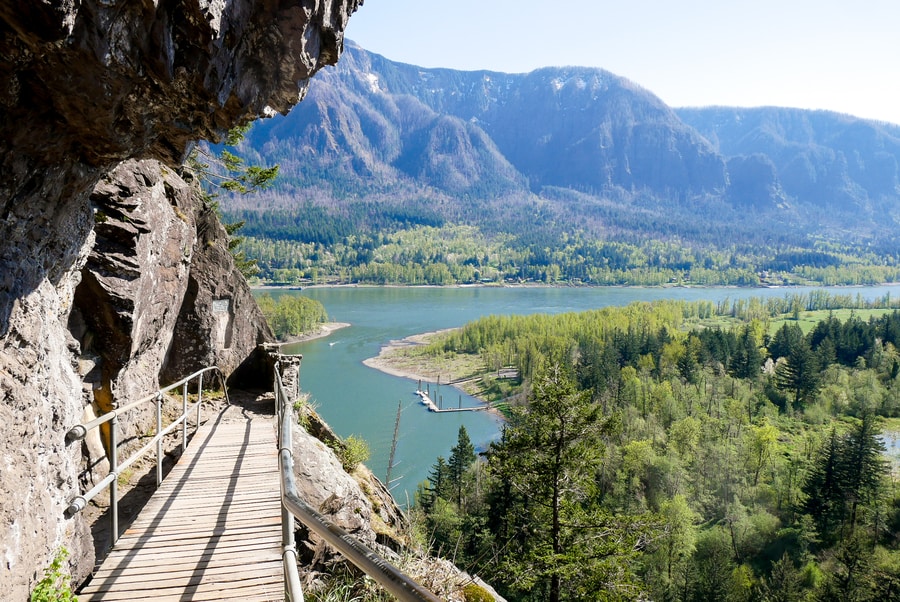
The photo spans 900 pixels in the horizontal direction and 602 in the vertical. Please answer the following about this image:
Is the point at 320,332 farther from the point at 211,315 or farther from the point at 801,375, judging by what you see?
the point at 211,315

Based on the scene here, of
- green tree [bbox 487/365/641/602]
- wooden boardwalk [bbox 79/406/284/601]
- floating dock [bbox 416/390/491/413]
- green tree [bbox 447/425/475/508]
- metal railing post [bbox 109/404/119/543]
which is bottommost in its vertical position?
floating dock [bbox 416/390/491/413]

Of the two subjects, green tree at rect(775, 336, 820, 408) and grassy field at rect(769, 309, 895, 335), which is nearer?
green tree at rect(775, 336, 820, 408)

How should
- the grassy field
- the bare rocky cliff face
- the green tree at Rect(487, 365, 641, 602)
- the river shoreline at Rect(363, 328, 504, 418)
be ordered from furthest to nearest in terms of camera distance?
1. the grassy field
2. the river shoreline at Rect(363, 328, 504, 418)
3. the green tree at Rect(487, 365, 641, 602)
4. the bare rocky cliff face

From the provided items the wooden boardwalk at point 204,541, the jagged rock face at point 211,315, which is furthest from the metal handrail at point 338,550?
the jagged rock face at point 211,315

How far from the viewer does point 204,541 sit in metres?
5.95

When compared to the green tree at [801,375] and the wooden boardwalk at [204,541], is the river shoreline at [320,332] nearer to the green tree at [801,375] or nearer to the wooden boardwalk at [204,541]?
the green tree at [801,375]

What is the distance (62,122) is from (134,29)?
1.15m

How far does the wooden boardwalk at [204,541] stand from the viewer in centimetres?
502

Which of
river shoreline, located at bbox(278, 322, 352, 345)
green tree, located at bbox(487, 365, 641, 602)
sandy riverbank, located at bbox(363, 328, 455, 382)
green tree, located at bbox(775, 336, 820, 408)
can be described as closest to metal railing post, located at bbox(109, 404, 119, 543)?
green tree, located at bbox(487, 365, 641, 602)

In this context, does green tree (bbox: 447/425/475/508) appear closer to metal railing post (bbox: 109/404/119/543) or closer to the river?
the river

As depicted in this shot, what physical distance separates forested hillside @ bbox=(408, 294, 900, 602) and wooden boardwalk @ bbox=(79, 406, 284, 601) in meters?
2.36

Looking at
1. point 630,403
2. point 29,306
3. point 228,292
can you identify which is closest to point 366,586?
point 29,306

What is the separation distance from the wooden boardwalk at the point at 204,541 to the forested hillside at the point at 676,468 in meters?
2.36

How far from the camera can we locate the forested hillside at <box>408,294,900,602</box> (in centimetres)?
1730
